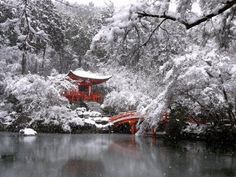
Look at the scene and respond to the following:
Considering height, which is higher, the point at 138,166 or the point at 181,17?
the point at 181,17

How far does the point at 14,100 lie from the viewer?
81.0ft

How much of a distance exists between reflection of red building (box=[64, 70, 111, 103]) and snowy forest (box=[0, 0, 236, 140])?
1863 millimetres

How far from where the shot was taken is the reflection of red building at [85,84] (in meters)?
29.7

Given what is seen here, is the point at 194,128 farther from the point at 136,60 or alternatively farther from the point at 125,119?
the point at 136,60

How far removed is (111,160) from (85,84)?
1999 centimetres

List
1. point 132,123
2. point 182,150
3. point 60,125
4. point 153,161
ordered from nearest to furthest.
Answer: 1. point 153,161
2. point 182,150
3. point 60,125
4. point 132,123

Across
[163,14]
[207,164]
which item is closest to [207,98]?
[207,164]

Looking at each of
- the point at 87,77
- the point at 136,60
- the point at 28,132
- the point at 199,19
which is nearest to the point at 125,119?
the point at 28,132

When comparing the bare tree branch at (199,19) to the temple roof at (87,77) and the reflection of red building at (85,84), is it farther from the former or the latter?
the temple roof at (87,77)

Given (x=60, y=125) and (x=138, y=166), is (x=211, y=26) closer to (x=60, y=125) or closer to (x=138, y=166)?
(x=138, y=166)

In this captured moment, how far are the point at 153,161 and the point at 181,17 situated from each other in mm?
9126

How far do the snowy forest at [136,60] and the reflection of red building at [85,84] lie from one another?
6.11 ft

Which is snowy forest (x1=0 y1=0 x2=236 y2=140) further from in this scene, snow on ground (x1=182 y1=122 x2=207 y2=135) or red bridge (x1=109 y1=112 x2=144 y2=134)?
red bridge (x1=109 y1=112 x2=144 y2=134)

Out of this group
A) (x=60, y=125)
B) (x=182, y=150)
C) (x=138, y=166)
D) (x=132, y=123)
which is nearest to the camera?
(x=138, y=166)
